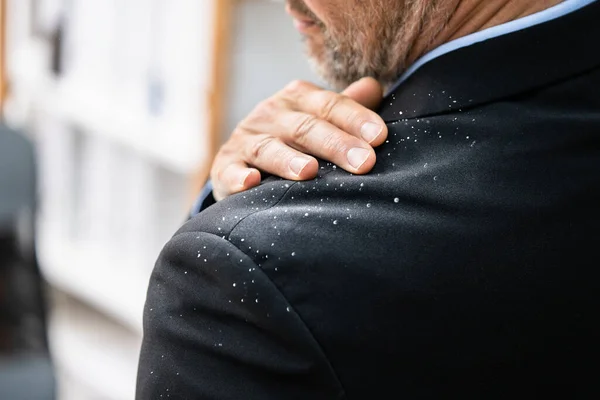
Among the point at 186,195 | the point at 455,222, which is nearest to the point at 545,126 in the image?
the point at 455,222

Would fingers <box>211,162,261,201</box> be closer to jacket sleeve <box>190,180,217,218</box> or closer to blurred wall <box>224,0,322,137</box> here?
jacket sleeve <box>190,180,217,218</box>

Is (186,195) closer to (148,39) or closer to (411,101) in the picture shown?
(148,39)

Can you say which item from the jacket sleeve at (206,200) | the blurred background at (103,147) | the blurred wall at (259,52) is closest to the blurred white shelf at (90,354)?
the blurred background at (103,147)

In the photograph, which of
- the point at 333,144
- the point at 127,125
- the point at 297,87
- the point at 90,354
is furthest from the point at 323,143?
the point at 90,354

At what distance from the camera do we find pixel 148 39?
2641mm

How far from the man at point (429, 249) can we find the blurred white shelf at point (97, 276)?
6.61 ft

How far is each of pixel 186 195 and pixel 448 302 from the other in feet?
6.77

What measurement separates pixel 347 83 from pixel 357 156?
0.22 meters

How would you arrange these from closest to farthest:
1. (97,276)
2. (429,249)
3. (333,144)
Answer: (429,249)
(333,144)
(97,276)

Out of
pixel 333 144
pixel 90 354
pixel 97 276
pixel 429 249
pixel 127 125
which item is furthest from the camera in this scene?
pixel 90 354

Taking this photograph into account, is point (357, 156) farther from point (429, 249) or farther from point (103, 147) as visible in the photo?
point (103, 147)

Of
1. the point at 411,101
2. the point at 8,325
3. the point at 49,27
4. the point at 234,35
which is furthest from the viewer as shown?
the point at 49,27

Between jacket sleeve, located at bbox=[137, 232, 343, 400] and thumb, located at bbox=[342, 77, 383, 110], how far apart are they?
A: 0.80ft

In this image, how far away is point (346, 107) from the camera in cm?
85
